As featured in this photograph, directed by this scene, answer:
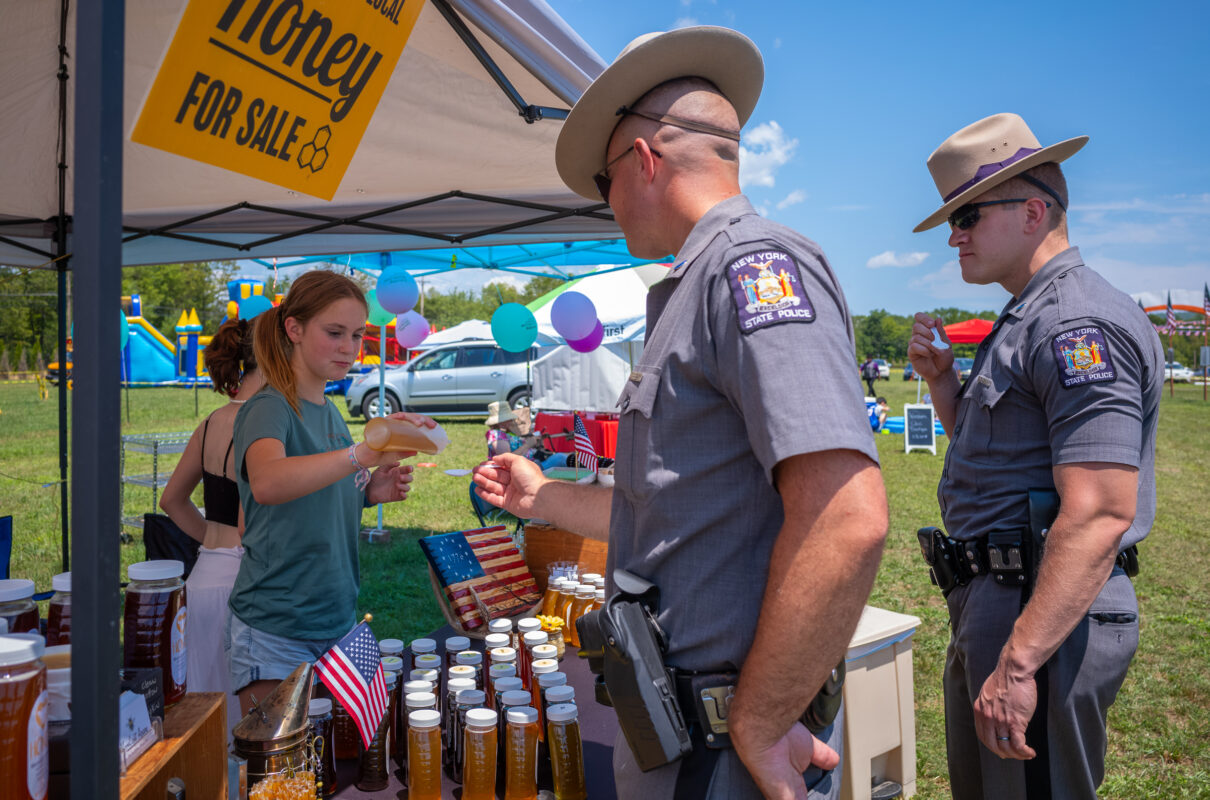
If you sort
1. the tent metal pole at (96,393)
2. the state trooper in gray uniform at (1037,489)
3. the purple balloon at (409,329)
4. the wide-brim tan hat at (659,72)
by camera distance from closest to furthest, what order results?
the tent metal pole at (96,393)
the wide-brim tan hat at (659,72)
the state trooper in gray uniform at (1037,489)
the purple balloon at (409,329)

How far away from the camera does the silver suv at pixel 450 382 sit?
1759 cm

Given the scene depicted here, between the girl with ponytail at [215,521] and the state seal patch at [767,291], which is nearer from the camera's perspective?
the state seal patch at [767,291]

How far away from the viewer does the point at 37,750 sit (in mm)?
884

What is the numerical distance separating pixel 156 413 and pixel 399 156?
17.7 metres

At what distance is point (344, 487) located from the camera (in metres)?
2.53

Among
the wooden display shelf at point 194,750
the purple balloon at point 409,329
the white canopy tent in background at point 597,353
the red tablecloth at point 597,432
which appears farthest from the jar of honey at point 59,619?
the white canopy tent in background at point 597,353

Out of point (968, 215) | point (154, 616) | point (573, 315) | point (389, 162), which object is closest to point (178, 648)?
point (154, 616)

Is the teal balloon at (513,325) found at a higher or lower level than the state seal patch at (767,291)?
higher

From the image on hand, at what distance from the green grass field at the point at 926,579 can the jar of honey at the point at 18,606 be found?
527mm

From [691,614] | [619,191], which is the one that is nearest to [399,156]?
[619,191]

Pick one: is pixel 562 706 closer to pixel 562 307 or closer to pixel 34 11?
pixel 34 11

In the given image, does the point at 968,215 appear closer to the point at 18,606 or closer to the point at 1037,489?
the point at 1037,489

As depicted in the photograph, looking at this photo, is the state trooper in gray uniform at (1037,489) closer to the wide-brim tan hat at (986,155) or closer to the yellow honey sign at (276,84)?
the wide-brim tan hat at (986,155)

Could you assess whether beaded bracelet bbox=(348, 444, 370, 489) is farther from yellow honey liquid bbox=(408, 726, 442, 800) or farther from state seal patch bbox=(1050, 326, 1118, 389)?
state seal patch bbox=(1050, 326, 1118, 389)
